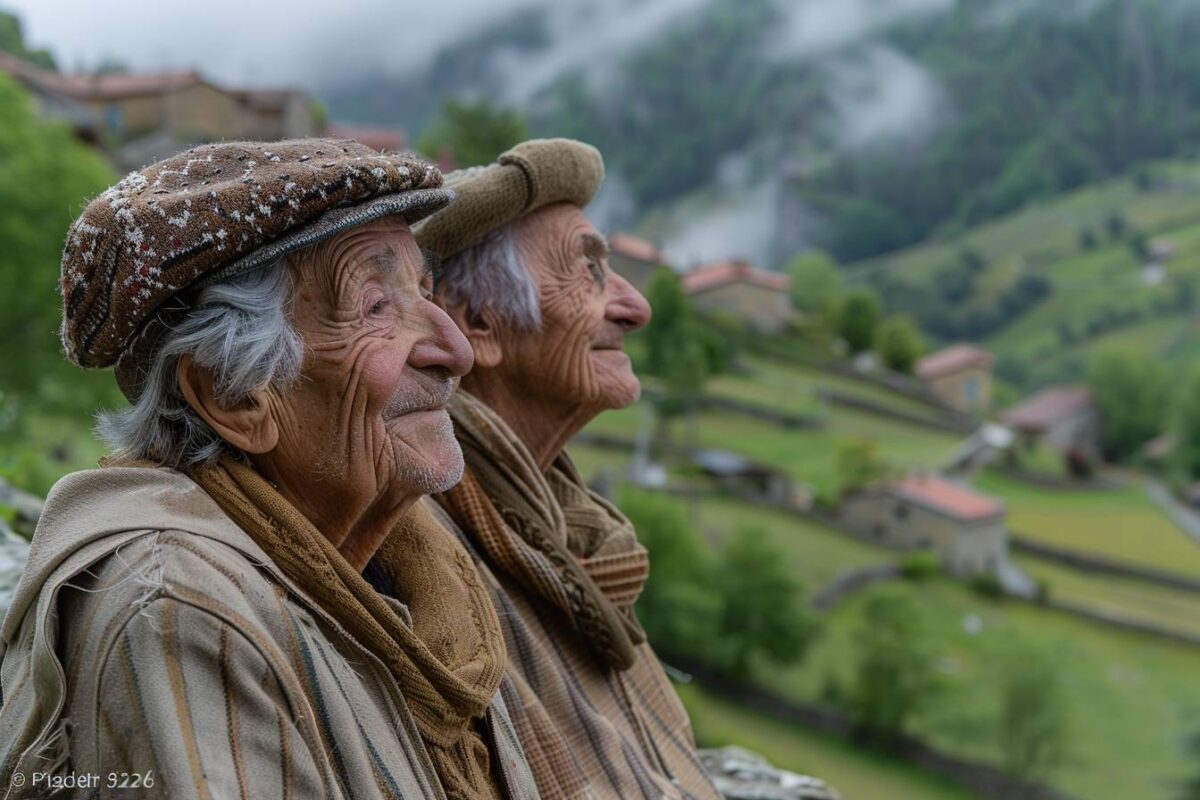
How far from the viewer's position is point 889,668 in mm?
34656

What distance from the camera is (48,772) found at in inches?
71.6

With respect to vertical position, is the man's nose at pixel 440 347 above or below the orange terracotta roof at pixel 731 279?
below

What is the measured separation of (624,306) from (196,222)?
5.81 feet

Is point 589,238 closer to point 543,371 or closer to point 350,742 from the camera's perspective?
point 543,371

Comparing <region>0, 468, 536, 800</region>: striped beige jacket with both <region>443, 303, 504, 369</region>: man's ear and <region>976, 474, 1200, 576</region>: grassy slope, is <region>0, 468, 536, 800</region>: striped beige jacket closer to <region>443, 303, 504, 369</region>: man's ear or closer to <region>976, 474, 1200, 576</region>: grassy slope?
<region>443, 303, 504, 369</region>: man's ear

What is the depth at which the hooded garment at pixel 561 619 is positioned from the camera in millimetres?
3053

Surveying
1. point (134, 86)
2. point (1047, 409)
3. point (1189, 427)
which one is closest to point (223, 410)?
point (134, 86)

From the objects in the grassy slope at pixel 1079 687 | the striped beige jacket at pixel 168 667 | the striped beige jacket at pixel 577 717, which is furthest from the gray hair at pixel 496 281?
the grassy slope at pixel 1079 687

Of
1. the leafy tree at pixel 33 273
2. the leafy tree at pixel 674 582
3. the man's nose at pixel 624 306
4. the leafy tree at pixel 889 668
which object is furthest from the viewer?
the leafy tree at pixel 674 582

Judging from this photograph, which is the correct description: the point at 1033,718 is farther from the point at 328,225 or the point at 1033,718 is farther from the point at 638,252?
the point at 638,252

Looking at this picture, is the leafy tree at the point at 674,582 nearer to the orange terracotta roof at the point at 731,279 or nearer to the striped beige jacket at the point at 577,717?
the striped beige jacket at the point at 577,717

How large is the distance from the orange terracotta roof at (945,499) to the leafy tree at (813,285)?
99.4 ft

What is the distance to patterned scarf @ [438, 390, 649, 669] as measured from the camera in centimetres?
320

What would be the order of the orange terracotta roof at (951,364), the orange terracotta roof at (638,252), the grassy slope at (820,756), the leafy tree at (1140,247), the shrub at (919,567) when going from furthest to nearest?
the leafy tree at (1140,247) < the orange terracotta roof at (951,364) < the orange terracotta roof at (638,252) < the shrub at (919,567) < the grassy slope at (820,756)
